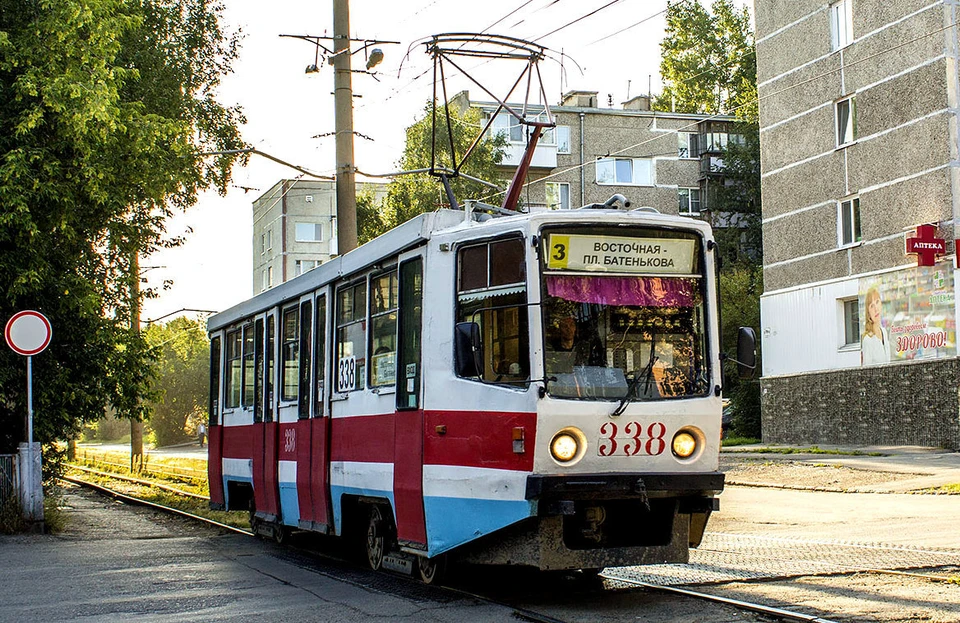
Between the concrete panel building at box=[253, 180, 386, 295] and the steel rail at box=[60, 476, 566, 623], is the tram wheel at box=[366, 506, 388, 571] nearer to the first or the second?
the steel rail at box=[60, 476, 566, 623]

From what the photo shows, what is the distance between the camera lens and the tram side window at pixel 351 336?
11.7 m

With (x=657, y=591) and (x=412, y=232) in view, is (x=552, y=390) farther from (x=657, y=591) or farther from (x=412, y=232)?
(x=412, y=232)

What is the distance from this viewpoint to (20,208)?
56.0ft

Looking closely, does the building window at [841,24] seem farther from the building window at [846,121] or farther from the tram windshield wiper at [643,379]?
the tram windshield wiper at [643,379]

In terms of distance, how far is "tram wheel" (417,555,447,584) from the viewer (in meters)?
10.2

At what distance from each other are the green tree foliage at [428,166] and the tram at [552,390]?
34902 mm

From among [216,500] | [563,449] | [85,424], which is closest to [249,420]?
[216,500]

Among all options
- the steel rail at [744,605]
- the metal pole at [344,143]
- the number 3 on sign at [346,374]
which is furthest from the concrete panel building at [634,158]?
the steel rail at [744,605]

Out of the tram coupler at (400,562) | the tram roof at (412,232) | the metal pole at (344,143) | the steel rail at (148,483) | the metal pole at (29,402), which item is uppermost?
the metal pole at (344,143)

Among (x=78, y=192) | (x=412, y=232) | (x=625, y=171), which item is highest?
(x=625, y=171)

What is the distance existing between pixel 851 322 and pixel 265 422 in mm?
23137

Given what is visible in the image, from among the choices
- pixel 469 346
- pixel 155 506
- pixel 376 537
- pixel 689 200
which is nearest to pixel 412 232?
pixel 469 346

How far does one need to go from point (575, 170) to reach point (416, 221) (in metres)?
48.2

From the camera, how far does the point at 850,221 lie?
3447cm
